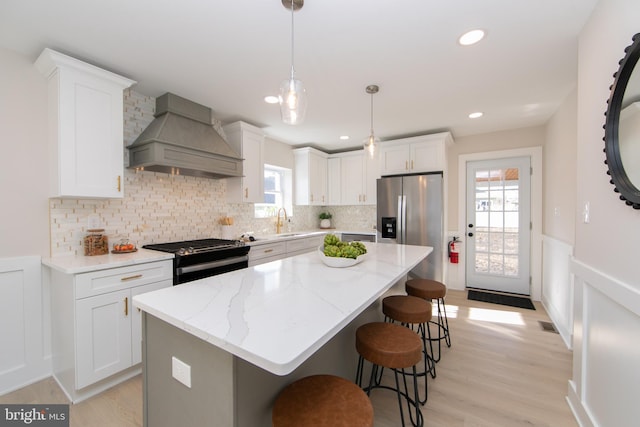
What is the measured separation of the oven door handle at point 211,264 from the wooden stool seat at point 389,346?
1627mm

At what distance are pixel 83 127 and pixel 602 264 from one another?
3.53 m

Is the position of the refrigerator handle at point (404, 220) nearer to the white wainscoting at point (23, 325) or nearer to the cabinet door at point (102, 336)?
the cabinet door at point (102, 336)

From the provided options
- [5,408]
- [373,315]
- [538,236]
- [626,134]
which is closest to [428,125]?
[538,236]

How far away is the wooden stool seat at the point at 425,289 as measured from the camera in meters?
2.21

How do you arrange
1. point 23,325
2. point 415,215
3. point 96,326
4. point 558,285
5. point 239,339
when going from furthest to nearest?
1. point 415,215
2. point 558,285
3. point 23,325
4. point 96,326
5. point 239,339

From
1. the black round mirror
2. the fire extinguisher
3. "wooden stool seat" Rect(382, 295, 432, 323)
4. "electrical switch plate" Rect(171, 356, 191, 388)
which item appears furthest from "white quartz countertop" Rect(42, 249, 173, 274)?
the fire extinguisher

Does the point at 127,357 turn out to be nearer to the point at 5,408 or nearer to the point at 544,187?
the point at 5,408

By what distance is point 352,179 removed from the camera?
189 inches

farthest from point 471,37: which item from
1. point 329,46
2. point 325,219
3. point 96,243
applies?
point 325,219

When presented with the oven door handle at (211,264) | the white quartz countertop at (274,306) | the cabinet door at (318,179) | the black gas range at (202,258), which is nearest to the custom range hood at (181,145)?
the black gas range at (202,258)

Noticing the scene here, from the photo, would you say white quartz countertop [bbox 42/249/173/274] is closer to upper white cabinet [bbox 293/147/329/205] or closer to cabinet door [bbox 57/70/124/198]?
cabinet door [bbox 57/70/124/198]

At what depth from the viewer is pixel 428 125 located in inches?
142

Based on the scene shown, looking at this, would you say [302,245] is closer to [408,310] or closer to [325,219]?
[325,219]

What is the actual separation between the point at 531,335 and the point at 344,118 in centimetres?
315
